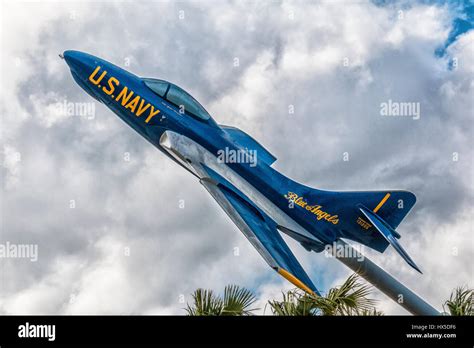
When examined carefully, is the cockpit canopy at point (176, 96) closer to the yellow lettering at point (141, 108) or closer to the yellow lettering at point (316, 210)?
the yellow lettering at point (141, 108)

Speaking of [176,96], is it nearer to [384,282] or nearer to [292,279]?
[292,279]

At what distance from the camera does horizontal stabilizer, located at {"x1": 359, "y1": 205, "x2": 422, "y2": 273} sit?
16.8 meters

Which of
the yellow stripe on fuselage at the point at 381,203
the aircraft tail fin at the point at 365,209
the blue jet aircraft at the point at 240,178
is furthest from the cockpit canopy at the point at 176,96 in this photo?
the yellow stripe on fuselage at the point at 381,203

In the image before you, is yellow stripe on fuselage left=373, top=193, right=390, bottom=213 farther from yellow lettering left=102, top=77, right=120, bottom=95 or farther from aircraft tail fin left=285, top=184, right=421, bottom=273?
A: yellow lettering left=102, top=77, right=120, bottom=95

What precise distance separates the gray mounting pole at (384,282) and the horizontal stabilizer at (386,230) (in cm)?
118

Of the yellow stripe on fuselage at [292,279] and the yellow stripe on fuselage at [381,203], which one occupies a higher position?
the yellow stripe on fuselage at [381,203]

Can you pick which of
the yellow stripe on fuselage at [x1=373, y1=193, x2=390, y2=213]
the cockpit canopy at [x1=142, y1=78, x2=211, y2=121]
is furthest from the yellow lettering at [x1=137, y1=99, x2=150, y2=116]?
the yellow stripe on fuselage at [x1=373, y1=193, x2=390, y2=213]

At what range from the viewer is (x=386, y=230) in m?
18.2

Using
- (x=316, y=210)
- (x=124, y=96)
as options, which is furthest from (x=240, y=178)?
(x=124, y=96)

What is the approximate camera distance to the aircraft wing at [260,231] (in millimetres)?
15327

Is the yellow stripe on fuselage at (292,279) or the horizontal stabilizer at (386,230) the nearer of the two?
the yellow stripe on fuselage at (292,279)

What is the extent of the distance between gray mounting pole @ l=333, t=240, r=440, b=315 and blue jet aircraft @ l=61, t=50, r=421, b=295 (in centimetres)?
98

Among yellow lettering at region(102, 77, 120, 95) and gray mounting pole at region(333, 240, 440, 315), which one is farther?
gray mounting pole at region(333, 240, 440, 315)

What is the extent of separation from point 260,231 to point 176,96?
18.2 ft
